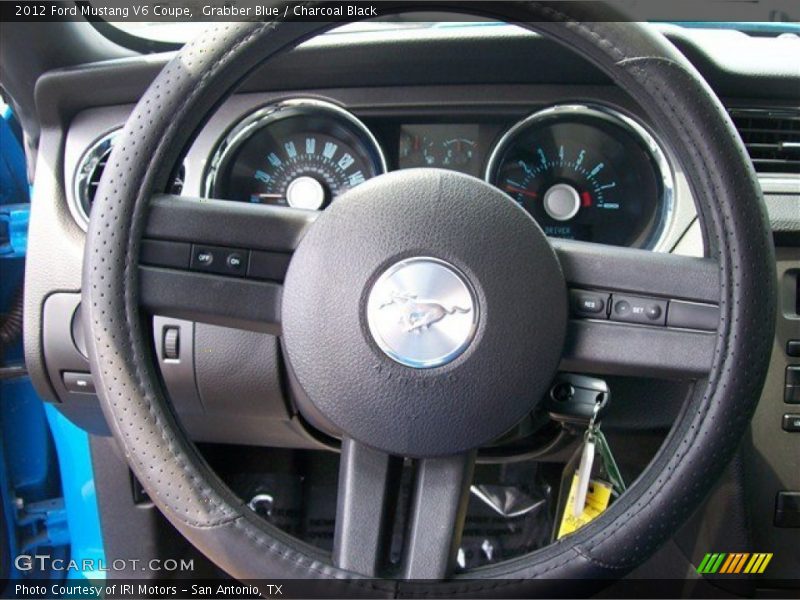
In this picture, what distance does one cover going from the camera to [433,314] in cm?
90

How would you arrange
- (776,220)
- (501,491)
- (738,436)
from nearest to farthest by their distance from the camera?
(738,436)
(776,220)
(501,491)

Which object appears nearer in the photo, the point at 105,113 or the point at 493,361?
the point at 493,361

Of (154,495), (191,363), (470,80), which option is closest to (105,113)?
(191,363)

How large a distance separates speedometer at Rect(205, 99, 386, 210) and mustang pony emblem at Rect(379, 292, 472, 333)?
52 centimetres

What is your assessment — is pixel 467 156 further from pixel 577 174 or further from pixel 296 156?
pixel 296 156

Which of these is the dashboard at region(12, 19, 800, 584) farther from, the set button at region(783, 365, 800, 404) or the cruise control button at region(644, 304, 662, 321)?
the cruise control button at region(644, 304, 662, 321)

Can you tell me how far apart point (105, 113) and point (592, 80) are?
31.9 inches

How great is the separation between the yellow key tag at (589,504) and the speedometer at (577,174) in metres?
0.47

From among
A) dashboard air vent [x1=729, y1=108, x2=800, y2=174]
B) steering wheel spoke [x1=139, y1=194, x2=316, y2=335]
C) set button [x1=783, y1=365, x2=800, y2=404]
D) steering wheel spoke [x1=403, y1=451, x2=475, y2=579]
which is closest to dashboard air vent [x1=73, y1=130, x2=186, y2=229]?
steering wheel spoke [x1=139, y1=194, x2=316, y2=335]

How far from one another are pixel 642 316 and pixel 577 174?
0.51 metres

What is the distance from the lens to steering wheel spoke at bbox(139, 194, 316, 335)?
936mm

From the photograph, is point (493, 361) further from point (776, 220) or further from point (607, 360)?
point (776, 220)

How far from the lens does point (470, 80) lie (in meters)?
1.38

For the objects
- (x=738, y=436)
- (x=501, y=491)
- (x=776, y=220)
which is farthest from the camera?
(x=501, y=491)
